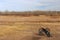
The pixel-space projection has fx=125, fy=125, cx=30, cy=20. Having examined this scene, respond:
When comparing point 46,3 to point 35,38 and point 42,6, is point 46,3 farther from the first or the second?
point 35,38

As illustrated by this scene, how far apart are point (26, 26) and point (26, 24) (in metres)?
0.02

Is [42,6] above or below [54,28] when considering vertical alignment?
above

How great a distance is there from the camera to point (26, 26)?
3.02ft

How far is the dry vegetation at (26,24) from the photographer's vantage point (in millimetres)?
897

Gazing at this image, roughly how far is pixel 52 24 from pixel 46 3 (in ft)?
0.53

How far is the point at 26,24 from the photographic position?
93 cm


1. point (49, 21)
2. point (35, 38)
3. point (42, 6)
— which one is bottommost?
point (35, 38)

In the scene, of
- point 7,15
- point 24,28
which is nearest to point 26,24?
point 24,28

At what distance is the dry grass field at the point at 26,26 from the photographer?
0.89 meters

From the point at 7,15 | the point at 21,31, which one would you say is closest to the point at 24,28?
the point at 21,31

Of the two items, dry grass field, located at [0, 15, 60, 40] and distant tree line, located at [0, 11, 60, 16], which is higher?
distant tree line, located at [0, 11, 60, 16]

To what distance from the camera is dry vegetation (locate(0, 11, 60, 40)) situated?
897mm

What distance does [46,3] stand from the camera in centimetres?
92

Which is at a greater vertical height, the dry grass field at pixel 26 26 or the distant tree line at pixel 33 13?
the distant tree line at pixel 33 13
